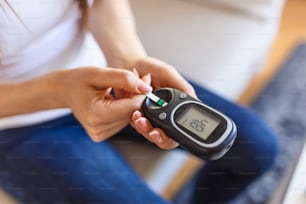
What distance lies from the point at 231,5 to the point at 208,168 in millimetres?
262

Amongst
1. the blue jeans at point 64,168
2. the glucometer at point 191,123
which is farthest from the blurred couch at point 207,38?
the glucometer at point 191,123

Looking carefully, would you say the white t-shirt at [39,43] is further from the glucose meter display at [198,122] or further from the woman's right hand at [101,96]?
the glucose meter display at [198,122]

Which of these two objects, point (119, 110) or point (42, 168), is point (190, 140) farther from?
point (42, 168)

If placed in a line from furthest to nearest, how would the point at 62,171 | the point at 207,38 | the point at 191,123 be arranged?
the point at 207,38, the point at 62,171, the point at 191,123

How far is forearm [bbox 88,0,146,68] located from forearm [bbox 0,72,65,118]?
93 mm

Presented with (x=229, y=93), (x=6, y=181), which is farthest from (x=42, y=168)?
(x=229, y=93)

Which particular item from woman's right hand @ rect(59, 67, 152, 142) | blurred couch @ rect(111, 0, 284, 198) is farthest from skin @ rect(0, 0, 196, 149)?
blurred couch @ rect(111, 0, 284, 198)

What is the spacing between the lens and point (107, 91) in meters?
0.50

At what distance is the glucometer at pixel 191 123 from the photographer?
0.43m

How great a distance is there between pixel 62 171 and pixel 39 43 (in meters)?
0.15

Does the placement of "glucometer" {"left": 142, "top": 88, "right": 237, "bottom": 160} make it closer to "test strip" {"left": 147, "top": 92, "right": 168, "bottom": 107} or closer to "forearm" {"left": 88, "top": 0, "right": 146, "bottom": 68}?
"test strip" {"left": 147, "top": 92, "right": 168, "bottom": 107}

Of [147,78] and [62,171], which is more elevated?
[147,78]

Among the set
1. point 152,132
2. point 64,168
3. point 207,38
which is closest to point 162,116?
point 152,132

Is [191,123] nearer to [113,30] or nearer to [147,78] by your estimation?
[147,78]
